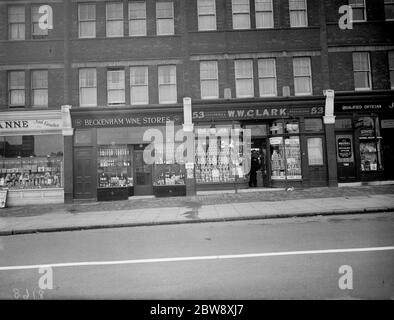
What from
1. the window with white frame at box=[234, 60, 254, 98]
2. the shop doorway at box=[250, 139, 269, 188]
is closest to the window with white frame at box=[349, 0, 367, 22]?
the window with white frame at box=[234, 60, 254, 98]

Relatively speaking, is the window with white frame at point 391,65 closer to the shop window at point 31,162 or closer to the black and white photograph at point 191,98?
the black and white photograph at point 191,98

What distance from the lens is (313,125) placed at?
58.2 ft

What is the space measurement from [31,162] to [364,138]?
63.3 ft

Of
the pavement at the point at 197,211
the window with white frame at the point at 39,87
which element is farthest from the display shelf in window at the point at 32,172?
the pavement at the point at 197,211

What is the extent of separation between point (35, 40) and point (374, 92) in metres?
19.8

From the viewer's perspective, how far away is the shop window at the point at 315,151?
17.5m

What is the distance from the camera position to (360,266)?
487 centimetres

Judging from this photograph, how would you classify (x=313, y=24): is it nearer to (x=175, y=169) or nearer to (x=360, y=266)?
(x=175, y=169)

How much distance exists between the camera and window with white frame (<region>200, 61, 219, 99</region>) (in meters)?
17.8

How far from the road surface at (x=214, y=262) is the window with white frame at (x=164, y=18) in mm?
13153

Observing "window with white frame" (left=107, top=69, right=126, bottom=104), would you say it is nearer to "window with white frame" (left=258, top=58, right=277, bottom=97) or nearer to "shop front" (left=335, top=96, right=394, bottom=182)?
"window with white frame" (left=258, top=58, right=277, bottom=97)

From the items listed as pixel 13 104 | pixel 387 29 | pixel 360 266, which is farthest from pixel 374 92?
pixel 13 104
